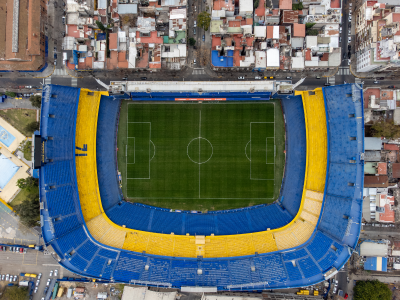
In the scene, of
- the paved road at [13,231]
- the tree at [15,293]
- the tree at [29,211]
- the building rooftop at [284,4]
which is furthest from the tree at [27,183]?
the building rooftop at [284,4]

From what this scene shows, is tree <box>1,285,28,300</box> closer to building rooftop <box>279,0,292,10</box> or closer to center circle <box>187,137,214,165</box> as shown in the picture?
center circle <box>187,137,214,165</box>

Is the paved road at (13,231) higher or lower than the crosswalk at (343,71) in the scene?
lower

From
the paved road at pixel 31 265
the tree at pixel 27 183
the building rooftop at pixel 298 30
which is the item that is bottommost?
the paved road at pixel 31 265

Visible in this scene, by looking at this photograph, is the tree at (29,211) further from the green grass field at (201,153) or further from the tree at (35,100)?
the tree at (35,100)

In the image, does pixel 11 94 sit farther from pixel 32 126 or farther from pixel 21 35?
pixel 21 35

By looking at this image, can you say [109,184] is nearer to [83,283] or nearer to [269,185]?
[83,283]

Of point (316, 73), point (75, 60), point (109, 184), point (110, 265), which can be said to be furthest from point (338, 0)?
point (110, 265)

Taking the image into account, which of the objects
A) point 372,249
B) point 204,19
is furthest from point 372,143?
point 204,19
